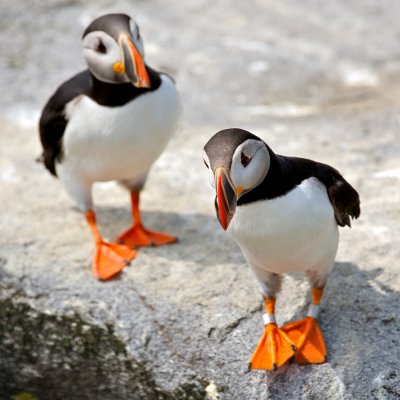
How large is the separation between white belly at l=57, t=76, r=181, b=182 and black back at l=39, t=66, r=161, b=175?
35 mm

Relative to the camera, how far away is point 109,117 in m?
3.87

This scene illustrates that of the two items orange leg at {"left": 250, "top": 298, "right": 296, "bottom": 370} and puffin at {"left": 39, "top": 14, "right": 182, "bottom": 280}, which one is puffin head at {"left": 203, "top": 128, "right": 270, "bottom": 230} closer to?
orange leg at {"left": 250, "top": 298, "right": 296, "bottom": 370}

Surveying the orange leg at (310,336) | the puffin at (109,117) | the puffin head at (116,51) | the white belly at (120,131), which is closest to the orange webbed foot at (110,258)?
the puffin at (109,117)

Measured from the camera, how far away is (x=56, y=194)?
16.5ft

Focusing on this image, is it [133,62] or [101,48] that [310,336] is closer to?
[133,62]

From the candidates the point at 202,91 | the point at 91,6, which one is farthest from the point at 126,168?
the point at 91,6

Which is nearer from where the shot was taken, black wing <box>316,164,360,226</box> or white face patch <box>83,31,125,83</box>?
black wing <box>316,164,360,226</box>

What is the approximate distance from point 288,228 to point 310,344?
61 cm

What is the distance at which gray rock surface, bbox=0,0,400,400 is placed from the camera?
3.40 meters

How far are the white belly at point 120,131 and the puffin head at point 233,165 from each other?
3.98 ft

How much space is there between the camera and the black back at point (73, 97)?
388 cm

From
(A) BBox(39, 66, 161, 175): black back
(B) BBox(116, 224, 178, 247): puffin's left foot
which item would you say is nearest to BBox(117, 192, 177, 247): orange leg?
(B) BBox(116, 224, 178, 247): puffin's left foot

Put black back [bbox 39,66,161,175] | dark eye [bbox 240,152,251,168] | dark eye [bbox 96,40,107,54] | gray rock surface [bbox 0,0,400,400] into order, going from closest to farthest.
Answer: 1. dark eye [bbox 240,152,251,168]
2. gray rock surface [bbox 0,0,400,400]
3. dark eye [bbox 96,40,107,54]
4. black back [bbox 39,66,161,175]

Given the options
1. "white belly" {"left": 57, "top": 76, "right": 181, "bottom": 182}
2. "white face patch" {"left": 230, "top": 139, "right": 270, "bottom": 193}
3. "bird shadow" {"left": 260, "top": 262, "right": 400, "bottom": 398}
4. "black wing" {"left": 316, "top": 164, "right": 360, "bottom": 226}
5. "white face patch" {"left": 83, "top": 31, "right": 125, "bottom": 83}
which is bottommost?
"bird shadow" {"left": 260, "top": 262, "right": 400, "bottom": 398}
